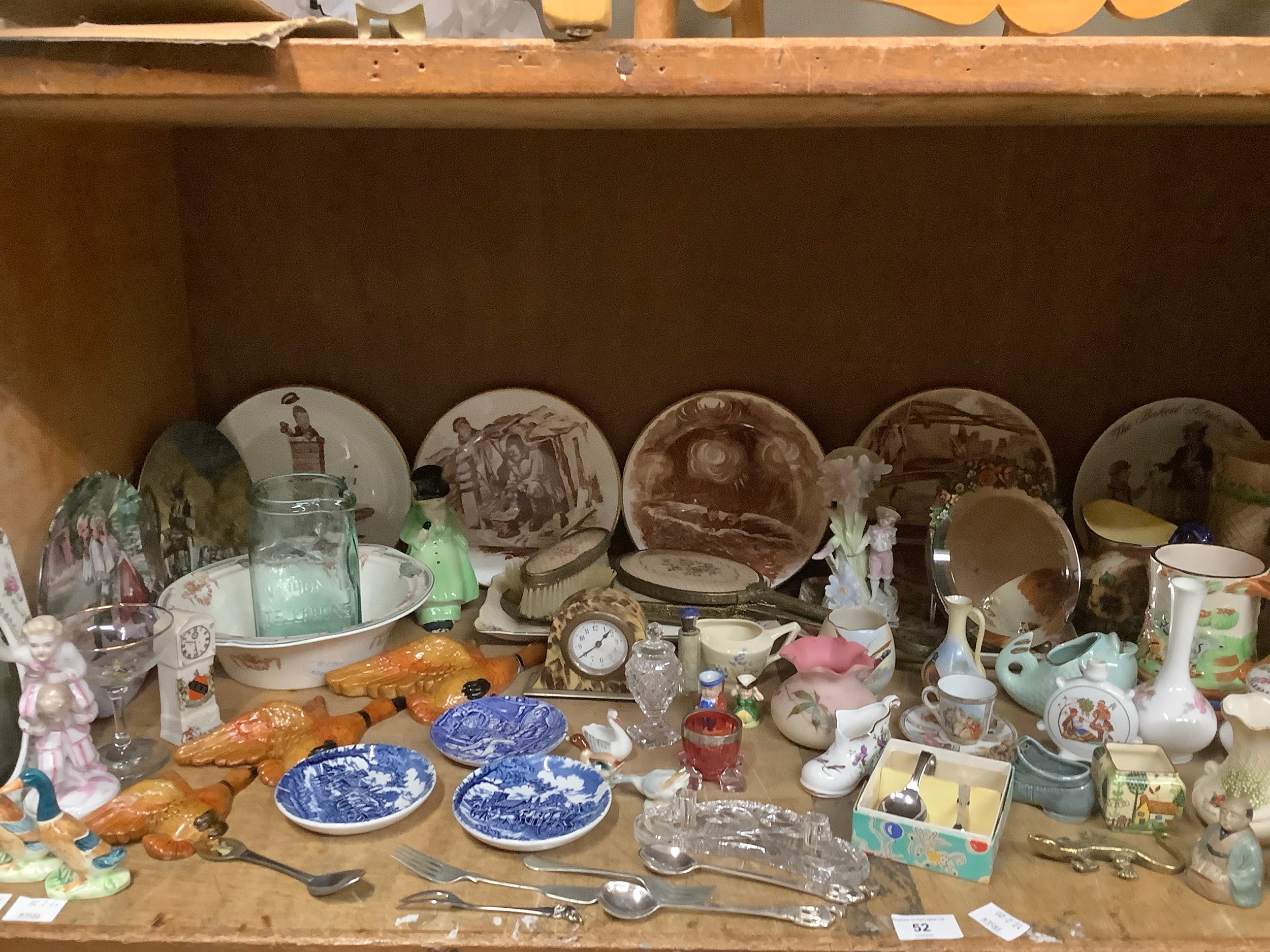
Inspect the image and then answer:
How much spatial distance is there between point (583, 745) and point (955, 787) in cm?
34

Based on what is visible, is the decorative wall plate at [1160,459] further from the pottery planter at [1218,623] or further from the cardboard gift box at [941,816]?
the cardboard gift box at [941,816]

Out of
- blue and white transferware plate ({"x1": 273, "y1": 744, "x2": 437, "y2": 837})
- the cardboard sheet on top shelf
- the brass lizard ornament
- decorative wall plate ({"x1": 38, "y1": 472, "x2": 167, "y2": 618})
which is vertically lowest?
the brass lizard ornament

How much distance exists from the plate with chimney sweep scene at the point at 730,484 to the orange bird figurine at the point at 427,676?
0.31m

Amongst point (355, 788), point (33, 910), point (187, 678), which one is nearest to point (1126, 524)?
point (355, 788)

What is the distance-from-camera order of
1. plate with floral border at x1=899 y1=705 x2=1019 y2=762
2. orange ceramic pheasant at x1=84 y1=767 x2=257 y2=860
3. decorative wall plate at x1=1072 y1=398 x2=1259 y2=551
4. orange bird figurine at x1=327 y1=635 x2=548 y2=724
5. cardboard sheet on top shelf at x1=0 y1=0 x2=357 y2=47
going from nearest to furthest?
cardboard sheet on top shelf at x1=0 y1=0 x2=357 y2=47
orange ceramic pheasant at x1=84 y1=767 x2=257 y2=860
plate with floral border at x1=899 y1=705 x2=1019 y2=762
orange bird figurine at x1=327 y1=635 x2=548 y2=724
decorative wall plate at x1=1072 y1=398 x2=1259 y2=551

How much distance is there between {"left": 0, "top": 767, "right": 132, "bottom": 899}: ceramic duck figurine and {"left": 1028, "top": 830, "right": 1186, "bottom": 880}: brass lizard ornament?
28.5 inches

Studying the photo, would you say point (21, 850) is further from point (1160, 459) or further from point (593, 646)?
point (1160, 459)

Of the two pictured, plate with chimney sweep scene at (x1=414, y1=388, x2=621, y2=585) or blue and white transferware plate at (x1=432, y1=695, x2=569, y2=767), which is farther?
plate with chimney sweep scene at (x1=414, y1=388, x2=621, y2=585)

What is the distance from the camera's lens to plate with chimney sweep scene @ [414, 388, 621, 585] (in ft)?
4.25

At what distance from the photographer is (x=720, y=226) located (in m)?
1.25

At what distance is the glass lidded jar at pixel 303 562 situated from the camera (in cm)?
111

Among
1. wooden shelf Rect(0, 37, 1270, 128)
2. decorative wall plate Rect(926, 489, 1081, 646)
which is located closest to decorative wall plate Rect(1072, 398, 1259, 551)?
decorative wall plate Rect(926, 489, 1081, 646)

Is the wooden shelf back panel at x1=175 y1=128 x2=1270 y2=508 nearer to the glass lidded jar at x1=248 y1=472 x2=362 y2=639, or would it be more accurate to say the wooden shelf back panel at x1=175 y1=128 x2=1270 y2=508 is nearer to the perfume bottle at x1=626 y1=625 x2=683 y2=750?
the glass lidded jar at x1=248 y1=472 x2=362 y2=639

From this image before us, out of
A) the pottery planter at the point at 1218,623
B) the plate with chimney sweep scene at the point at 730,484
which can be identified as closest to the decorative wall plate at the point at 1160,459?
the pottery planter at the point at 1218,623
